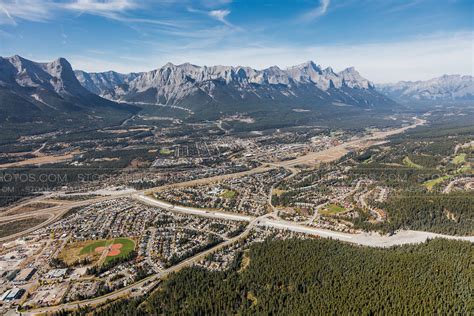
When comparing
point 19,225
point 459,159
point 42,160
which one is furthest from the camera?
point 42,160

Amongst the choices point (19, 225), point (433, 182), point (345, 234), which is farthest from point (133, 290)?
point (433, 182)

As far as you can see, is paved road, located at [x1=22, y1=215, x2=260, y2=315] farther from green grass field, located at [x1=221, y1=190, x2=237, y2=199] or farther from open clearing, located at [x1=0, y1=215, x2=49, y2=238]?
open clearing, located at [x1=0, y1=215, x2=49, y2=238]

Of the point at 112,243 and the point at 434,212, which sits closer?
the point at 112,243

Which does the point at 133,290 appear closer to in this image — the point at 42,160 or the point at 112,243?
the point at 112,243

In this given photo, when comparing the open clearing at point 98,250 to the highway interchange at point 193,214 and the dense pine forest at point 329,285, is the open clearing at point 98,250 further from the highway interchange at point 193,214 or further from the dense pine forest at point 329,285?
the dense pine forest at point 329,285

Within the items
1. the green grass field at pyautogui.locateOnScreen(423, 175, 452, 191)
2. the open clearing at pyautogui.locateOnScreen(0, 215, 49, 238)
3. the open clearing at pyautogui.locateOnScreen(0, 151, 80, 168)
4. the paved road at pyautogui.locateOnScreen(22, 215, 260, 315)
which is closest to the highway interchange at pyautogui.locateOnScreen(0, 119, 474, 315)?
the paved road at pyautogui.locateOnScreen(22, 215, 260, 315)

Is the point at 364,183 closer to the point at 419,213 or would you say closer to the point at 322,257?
the point at 419,213

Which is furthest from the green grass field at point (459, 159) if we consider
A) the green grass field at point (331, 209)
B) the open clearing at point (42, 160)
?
the open clearing at point (42, 160)
